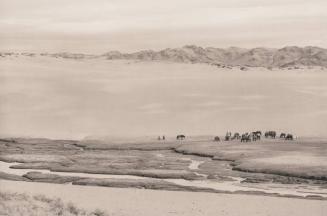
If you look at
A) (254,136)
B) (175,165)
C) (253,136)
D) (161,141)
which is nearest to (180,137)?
(161,141)

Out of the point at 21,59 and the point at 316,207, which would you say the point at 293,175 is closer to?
the point at 316,207

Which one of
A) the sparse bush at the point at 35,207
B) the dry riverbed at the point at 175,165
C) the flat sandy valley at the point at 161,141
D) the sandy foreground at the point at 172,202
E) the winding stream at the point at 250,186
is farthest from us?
the dry riverbed at the point at 175,165

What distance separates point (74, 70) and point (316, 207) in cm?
1680

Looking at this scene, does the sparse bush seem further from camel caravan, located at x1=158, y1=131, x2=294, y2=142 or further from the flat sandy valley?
camel caravan, located at x1=158, y1=131, x2=294, y2=142

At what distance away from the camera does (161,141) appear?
85.6ft

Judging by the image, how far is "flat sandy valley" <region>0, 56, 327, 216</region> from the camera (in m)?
15.9

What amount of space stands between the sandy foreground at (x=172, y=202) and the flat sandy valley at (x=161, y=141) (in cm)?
3

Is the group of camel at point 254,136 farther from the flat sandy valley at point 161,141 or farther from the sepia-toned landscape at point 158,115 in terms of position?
the flat sandy valley at point 161,141

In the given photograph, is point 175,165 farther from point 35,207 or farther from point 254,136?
point 35,207

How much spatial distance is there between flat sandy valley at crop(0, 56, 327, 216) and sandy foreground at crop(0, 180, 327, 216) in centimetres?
3

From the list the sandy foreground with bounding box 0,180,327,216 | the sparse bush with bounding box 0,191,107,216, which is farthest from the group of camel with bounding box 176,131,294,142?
the sparse bush with bounding box 0,191,107,216

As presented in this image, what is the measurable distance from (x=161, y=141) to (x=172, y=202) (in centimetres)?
1091

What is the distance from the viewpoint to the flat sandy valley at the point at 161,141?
15.9 meters

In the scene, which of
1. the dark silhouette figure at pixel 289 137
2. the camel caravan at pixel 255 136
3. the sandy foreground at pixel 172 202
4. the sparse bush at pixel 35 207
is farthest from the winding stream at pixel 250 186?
the dark silhouette figure at pixel 289 137
